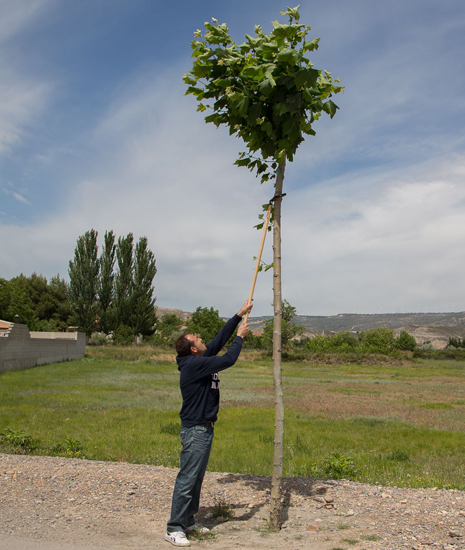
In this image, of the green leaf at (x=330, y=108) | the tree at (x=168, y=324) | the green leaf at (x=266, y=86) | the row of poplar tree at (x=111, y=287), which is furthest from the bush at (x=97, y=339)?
the green leaf at (x=266, y=86)

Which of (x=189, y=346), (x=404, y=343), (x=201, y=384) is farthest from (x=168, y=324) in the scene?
(x=201, y=384)

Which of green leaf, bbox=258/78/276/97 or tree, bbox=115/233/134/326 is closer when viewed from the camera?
green leaf, bbox=258/78/276/97

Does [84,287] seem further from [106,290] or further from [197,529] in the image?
[197,529]

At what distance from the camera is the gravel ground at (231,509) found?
4543mm

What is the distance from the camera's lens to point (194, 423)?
15.7 feet

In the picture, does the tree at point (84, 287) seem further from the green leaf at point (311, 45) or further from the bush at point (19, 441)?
the green leaf at point (311, 45)

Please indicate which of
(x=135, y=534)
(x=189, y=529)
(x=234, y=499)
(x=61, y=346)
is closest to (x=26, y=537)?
(x=135, y=534)

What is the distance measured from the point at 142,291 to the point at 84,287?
773 centimetres

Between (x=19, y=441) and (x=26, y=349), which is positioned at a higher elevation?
(x=26, y=349)

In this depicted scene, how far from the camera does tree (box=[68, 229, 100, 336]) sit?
6116cm

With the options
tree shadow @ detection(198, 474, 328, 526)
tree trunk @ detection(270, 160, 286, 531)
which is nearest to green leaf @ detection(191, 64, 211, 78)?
tree trunk @ detection(270, 160, 286, 531)

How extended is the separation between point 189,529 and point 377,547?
6.21ft

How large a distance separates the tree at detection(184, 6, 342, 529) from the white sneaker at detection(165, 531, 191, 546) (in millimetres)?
978

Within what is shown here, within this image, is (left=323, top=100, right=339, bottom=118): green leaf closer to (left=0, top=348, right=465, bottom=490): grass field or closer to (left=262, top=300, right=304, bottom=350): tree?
(left=0, top=348, right=465, bottom=490): grass field
